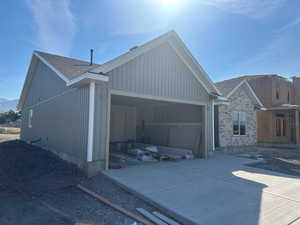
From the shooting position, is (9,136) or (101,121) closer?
(101,121)

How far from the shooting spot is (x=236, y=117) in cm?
1409

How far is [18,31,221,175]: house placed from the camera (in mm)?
6258

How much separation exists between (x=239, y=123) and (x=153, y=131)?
669 centimetres

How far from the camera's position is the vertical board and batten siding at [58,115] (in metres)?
6.68

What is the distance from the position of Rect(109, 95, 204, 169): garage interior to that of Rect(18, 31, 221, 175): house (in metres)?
0.05

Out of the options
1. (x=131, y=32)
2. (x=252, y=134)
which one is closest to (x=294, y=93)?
(x=252, y=134)

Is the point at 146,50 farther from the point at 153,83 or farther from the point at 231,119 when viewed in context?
the point at 231,119

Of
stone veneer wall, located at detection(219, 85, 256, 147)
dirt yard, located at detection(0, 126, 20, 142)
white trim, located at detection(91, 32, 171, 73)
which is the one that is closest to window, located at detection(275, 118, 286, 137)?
stone veneer wall, located at detection(219, 85, 256, 147)

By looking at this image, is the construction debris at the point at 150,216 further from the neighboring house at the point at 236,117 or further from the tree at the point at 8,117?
the tree at the point at 8,117

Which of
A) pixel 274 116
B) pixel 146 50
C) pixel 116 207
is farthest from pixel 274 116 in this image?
pixel 116 207

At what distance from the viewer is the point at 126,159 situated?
844 centimetres

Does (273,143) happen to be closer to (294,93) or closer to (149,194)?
(294,93)

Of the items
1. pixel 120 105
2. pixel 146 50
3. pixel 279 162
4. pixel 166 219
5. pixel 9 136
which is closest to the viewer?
pixel 166 219

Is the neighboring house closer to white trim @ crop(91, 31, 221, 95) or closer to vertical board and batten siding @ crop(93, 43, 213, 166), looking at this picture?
vertical board and batten siding @ crop(93, 43, 213, 166)
